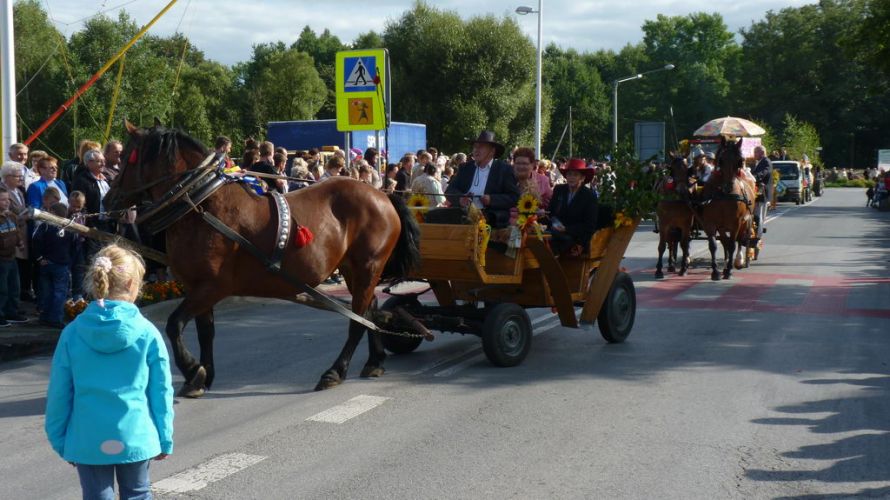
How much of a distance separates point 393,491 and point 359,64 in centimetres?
1037

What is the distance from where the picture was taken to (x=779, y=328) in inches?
426

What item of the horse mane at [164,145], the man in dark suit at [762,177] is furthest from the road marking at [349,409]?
the man in dark suit at [762,177]

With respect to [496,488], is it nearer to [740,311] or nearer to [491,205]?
[491,205]

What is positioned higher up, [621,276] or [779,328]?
[621,276]

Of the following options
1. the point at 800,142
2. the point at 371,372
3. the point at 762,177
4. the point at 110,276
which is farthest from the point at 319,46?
the point at 110,276

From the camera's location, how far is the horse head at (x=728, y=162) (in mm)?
16156

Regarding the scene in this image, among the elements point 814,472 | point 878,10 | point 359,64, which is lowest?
point 814,472

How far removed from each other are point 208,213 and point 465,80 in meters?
39.9

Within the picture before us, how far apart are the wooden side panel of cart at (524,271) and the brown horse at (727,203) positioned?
6.64 metres

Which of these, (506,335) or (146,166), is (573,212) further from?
(146,166)

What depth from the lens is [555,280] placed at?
9086mm

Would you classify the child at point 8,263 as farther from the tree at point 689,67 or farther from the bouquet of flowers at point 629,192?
the tree at point 689,67

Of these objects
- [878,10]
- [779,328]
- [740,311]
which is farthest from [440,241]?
[878,10]

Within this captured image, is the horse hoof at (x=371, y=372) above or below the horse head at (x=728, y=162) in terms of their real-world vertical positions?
below
